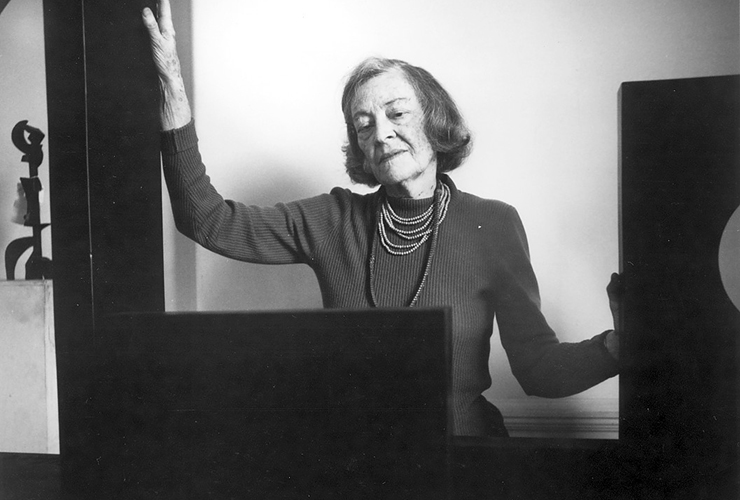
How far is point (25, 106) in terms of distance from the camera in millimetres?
700

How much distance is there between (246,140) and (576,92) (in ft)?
1.06

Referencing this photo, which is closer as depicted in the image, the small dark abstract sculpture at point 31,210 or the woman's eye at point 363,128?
the woman's eye at point 363,128

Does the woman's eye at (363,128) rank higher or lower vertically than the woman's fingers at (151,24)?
lower

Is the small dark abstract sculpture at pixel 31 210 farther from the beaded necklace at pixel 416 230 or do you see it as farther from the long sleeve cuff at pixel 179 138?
the beaded necklace at pixel 416 230

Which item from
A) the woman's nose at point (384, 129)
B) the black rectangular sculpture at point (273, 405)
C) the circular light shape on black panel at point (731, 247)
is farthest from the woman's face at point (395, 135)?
the circular light shape on black panel at point (731, 247)

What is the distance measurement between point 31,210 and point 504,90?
22.3 inches

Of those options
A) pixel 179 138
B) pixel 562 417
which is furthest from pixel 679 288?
pixel 179 138

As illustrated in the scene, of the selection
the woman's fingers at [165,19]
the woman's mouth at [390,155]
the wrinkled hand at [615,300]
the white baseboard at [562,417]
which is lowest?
the white baseboard at [562,417]

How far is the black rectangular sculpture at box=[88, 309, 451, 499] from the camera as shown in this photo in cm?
58

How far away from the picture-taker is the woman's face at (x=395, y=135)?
0.58 meters

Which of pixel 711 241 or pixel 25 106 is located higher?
pixel 25 106

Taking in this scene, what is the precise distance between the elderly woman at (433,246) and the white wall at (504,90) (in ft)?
0.04

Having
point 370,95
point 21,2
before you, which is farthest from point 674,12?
point 21,2

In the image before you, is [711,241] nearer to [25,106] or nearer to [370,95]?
[370,95]
